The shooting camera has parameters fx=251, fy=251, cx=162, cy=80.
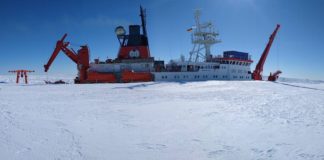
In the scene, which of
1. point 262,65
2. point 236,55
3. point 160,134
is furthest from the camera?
point 262,65

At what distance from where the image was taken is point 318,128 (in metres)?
6.95

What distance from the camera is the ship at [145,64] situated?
31062 millimetres

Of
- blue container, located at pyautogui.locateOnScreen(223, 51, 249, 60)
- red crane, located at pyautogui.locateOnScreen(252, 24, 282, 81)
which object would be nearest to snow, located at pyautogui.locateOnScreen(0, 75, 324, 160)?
blue container, located at pyautogui.locateOnScreen(223, 51, 249, 60)

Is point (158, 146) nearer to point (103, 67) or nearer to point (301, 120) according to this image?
point (301, 120)

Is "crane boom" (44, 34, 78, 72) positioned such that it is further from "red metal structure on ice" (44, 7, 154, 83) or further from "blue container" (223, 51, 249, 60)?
"blue container" (223, 51, 249, 60)

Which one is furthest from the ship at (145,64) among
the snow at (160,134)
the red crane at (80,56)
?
the snow at (160,134)

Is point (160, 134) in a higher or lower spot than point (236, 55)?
lower

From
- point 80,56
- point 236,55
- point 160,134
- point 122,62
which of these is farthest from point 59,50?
point 160,134

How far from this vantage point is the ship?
31062 millimetres

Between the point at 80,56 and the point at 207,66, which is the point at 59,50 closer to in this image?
the point at 80,56

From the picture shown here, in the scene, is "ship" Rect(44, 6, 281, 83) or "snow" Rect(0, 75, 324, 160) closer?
"snow" Rect(0, 75, 324, 160)

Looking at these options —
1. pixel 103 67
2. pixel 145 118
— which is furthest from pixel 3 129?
pixel 103 67

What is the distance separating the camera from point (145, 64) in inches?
1307

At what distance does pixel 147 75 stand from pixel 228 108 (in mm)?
21105
